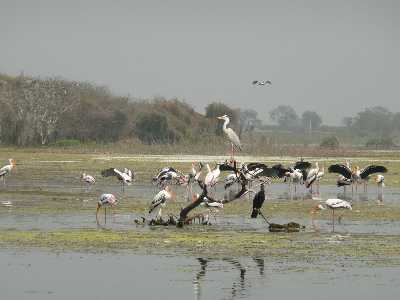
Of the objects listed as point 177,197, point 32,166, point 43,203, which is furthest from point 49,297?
point 32,166

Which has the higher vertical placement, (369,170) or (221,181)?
(369,170)

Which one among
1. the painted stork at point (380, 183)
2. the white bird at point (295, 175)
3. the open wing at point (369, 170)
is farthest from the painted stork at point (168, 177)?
the open wing at point (369, 170)

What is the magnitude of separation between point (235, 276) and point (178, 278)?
2.75ft

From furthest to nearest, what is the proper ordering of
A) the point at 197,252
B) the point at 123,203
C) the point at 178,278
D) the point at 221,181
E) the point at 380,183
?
the point at 221,181, the point at 380,183, the point at 123,203, the point at 197,252, the point at 178,278

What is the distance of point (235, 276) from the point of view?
49.1 feet

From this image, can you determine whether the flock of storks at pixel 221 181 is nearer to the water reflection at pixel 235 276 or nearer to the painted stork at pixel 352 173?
the painted stork at pixel 352 173

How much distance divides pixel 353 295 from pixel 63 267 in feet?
14.9

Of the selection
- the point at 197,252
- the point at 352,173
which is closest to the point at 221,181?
the point at 352,173

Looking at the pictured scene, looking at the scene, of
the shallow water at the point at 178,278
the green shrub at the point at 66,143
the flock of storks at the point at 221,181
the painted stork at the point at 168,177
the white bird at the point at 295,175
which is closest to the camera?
the shallow water at the point at 178,278

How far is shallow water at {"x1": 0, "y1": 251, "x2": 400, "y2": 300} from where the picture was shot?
13734 millimetres

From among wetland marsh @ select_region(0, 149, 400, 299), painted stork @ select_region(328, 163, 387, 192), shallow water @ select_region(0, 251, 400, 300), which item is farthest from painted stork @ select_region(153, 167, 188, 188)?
shallow water @ select_region(0, 251, 400, 300)

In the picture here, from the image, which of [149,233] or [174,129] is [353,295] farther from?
[174,129]

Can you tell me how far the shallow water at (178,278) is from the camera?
13.7m

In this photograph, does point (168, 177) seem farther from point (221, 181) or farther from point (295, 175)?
point (221, 181)
